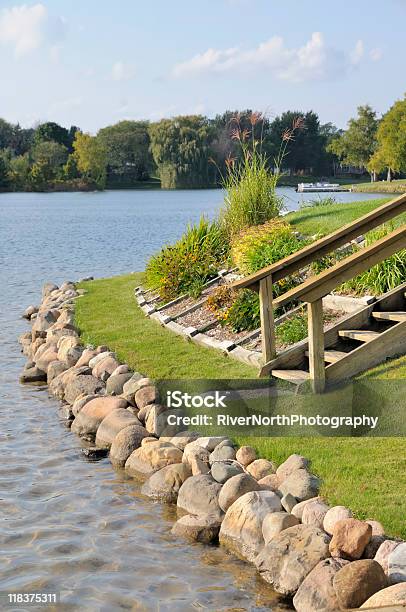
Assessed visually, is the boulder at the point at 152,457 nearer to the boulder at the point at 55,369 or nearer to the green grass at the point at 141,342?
the green grass at the point at 141,342

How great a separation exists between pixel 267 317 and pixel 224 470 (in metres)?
2.28

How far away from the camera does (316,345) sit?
8.53 m

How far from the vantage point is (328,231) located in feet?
47.6

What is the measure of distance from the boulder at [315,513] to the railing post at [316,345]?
7.30 feet

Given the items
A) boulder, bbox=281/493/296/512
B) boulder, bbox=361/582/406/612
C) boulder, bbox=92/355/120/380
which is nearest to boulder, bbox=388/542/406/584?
boulder, bbox=361/582/406/612

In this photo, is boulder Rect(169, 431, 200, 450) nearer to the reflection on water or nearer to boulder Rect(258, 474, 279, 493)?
the reflection on water

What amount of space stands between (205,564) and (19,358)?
898 cm

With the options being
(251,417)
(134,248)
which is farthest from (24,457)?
(134,248)

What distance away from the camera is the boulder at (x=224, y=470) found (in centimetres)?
744

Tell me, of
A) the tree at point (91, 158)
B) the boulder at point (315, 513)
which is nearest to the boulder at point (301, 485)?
the boulder at point (315, 513)

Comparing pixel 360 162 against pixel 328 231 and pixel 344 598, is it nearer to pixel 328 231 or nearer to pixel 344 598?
pixel 328 231

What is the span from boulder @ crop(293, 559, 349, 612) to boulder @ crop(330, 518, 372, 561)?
0.29 feet

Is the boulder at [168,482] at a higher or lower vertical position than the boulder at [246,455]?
lower

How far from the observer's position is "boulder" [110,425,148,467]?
885 centimetres
